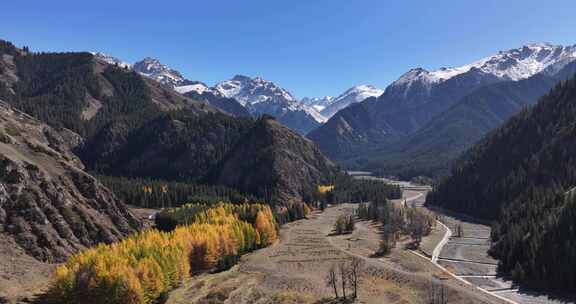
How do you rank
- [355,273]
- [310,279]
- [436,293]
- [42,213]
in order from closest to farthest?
[436,293]
[355,273]
[42,213]
[310,279]

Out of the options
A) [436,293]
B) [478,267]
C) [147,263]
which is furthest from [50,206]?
[478,267]

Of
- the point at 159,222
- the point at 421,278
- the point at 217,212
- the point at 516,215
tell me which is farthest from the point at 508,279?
the point at 159,222

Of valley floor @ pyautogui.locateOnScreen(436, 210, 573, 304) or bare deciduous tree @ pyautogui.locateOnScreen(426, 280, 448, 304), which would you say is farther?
valley floor @ pyautogui.locateOnScreen(436, 210, 573, 304)

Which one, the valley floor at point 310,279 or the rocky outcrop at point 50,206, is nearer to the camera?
the valley floor at point 310,279

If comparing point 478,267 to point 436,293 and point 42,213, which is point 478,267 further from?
point 42,213

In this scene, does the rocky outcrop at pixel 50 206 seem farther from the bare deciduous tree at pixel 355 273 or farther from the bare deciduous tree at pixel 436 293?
the bare deciduous tree at pixel 436 293

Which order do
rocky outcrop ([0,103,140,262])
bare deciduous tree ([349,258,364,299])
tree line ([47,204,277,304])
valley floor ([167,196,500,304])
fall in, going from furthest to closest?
1. rocky outcrop ([0,103,140,262])
2. bare deciduous tree ([349,258,364,299])
3. valley floor ([167,196,500,304])
4. tree line ([47,204,277,304])

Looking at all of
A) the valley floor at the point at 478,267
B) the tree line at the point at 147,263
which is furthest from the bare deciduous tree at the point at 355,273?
the tree line at the point at 147,263

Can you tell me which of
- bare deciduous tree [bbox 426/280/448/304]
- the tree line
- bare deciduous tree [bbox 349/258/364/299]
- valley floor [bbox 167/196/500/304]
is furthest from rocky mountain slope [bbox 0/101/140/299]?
bare deciduous tree [bbox 426/280/448/304]

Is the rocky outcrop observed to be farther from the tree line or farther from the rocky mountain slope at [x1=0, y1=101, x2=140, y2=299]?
the tree line

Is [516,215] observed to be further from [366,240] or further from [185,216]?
[185,216]
